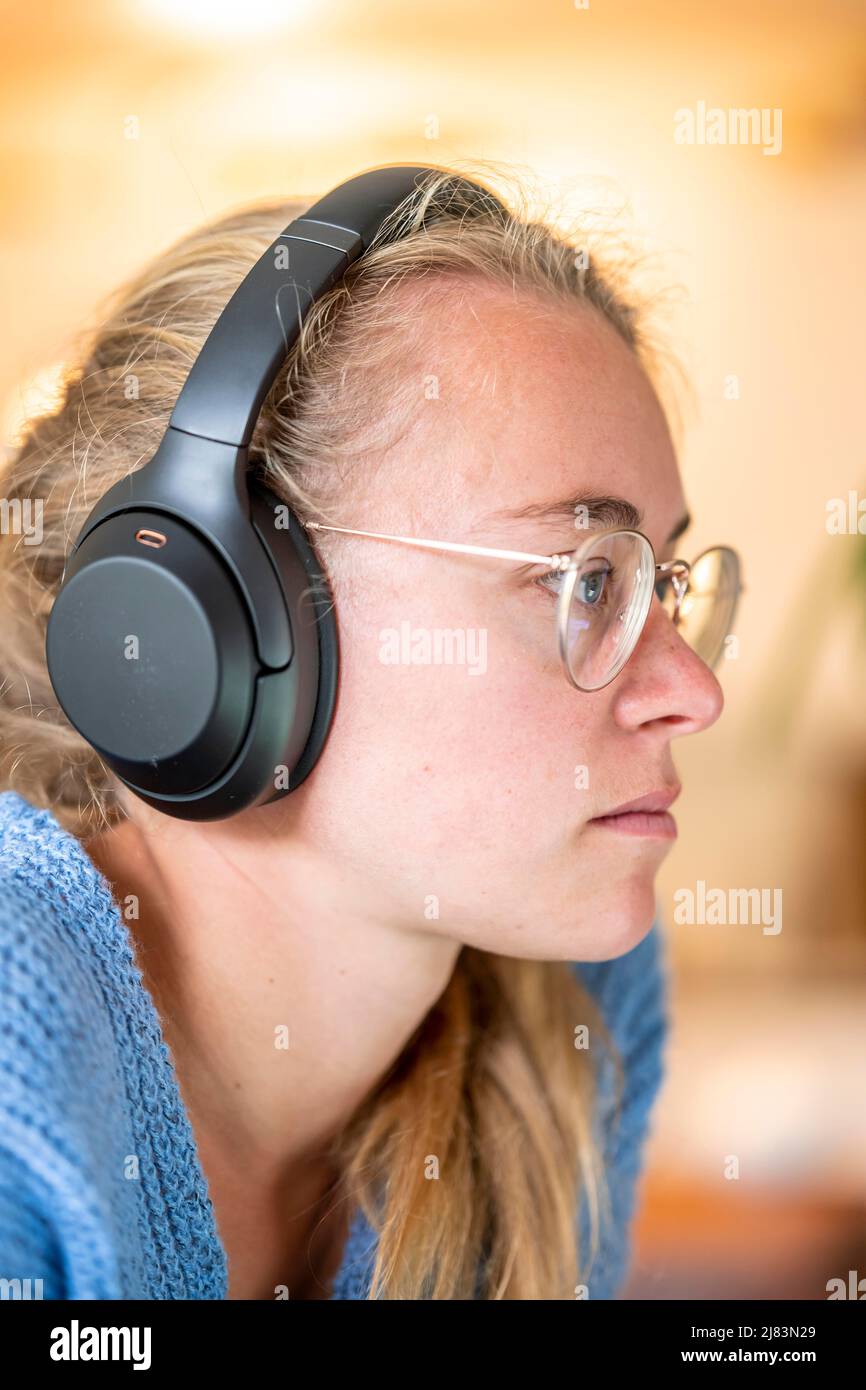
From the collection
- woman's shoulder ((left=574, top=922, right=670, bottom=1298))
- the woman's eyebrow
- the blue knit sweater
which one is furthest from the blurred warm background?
the blue knit sweater

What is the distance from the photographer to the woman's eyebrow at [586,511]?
28.2 inches

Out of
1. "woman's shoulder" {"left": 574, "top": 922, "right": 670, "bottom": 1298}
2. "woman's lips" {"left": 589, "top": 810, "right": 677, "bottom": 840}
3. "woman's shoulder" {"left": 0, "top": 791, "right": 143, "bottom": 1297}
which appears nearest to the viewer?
"woman's shoulder" {"left": 0, "top": 791, "right": 143, "bottom": 1297}

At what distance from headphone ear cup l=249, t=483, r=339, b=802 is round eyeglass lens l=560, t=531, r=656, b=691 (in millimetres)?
151

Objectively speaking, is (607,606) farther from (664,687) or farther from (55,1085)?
(55,1085)

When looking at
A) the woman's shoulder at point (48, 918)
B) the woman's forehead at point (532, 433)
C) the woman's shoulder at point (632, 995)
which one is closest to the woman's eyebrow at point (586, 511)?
the woman's forehead at point (532, 433)

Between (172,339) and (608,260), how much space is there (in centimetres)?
38

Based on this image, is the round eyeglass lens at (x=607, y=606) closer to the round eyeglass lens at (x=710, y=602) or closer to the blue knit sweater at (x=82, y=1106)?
the round eyeglass lens at (x=710, y=602)

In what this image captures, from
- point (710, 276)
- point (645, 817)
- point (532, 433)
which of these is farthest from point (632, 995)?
point (710, 276)

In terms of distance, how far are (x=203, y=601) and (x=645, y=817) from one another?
36 cm

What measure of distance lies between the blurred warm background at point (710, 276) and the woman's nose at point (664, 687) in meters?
0.44

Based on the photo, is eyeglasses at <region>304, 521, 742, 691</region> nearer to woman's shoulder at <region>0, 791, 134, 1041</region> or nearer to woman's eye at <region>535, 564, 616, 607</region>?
woman's eye at <region>535, 564, 616, 607</region>

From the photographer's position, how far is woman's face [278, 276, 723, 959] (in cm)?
71

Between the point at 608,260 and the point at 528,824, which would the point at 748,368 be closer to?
the point at 608,260
